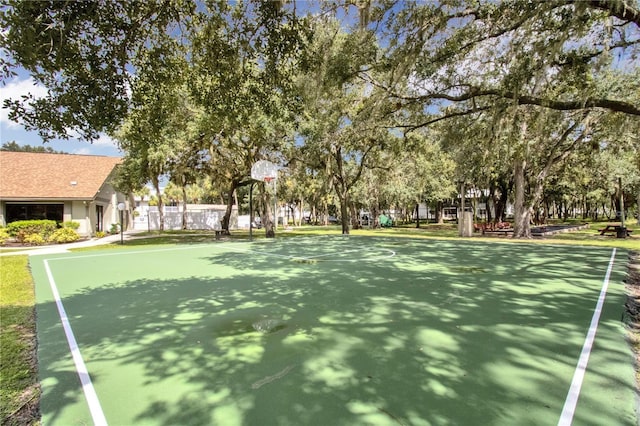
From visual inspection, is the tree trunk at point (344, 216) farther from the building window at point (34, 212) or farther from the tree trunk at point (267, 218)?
the building window at point (34, 212)

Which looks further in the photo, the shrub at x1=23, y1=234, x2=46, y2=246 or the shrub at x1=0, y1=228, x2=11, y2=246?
the shrub at x1=23, y1=234, x2=46, y2=246

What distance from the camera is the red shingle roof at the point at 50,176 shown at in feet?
64.3

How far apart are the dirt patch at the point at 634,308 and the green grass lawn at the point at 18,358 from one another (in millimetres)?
4923

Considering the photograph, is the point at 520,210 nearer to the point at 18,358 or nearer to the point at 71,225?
the point at 18,358

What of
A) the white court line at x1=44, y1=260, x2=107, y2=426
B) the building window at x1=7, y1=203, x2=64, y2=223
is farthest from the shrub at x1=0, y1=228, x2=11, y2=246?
the white court line at x1=44, y1=260, x2=107, y2=426

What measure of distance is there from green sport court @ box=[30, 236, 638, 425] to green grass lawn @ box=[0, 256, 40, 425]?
11cm

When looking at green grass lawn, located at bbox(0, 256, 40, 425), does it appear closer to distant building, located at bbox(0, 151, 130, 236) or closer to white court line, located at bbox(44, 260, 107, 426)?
white court line, located at bbox(44, 260, 107, 426)

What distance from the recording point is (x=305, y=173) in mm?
25734

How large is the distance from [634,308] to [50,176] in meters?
26.2

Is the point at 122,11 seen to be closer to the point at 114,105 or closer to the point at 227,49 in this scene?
the point at 114,105

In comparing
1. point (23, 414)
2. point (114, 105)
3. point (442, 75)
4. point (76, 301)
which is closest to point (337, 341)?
point (23, 414)

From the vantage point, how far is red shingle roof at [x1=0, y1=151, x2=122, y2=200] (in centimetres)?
1959

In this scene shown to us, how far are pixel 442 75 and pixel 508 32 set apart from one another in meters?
1.65

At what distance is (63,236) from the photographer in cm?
1897
